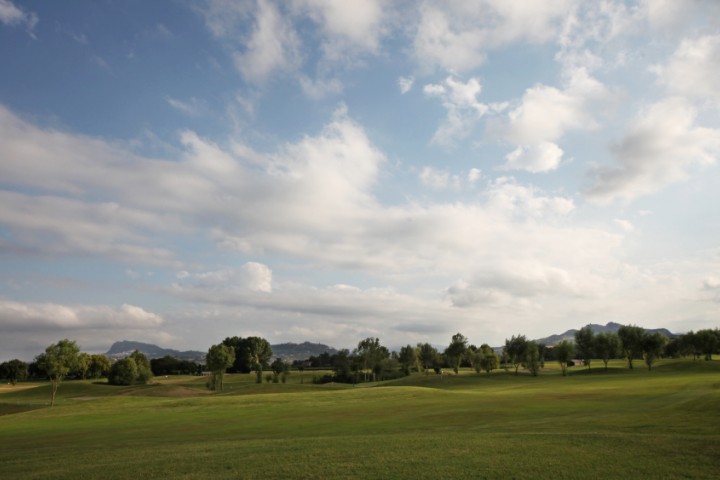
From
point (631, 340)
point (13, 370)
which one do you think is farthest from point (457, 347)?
Result: point (13, 370)

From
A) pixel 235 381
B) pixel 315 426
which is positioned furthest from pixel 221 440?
pixel 235 381

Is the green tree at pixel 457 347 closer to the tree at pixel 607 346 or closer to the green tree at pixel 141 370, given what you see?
the tree at pixel 607 346

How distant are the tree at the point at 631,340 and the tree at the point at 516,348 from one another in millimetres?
27292

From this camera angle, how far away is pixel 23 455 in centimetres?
2614

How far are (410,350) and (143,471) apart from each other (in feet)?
462

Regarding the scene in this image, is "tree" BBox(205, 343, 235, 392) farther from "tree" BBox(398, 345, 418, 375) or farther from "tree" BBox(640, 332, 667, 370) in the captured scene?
"tree" BBox(640, 332, 667, 370)

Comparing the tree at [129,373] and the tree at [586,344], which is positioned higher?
the tree at [586,344]

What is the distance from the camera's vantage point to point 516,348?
13250cm

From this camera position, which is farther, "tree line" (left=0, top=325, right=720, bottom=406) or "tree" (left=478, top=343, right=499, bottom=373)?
"tree" (left=478, top=343, right=499, bottom=373)

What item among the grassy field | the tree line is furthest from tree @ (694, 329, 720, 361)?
the grassy field

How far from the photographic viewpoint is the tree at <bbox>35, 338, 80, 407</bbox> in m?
77.6

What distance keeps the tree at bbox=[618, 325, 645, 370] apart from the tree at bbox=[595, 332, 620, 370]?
1640 mm

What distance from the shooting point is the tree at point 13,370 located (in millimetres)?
163750

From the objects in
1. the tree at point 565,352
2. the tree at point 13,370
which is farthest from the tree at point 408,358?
the tree at point 13,370
